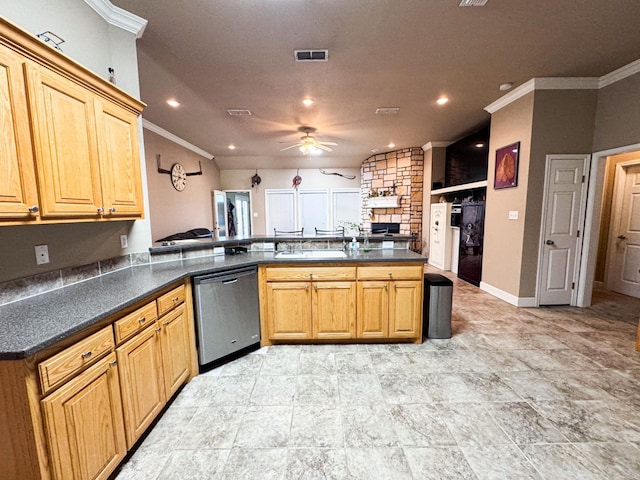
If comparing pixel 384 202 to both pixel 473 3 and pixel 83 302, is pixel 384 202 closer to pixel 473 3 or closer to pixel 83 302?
pixel 473 3

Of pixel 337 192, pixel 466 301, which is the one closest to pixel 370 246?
pixel 466 301

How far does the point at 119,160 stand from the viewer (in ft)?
5.87

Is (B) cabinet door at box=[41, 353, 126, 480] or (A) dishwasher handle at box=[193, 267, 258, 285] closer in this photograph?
(B) cabinet door at box=[41, 353, 126, 480]

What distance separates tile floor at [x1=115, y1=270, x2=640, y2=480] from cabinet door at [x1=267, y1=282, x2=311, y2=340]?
0.18 meters

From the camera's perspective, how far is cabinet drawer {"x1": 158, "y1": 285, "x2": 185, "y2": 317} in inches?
68.0

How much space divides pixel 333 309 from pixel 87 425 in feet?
6.01

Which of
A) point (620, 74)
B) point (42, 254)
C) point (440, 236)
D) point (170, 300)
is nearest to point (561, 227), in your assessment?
point (620, 74)

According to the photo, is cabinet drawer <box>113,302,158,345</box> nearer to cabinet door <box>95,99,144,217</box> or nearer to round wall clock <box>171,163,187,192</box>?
cabinet door <box>95,99,144,217</box>

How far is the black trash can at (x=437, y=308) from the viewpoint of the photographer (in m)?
2.70

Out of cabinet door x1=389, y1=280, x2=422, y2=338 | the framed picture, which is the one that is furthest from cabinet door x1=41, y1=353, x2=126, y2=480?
the framed picture

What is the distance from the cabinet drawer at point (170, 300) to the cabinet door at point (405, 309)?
182 centimetres

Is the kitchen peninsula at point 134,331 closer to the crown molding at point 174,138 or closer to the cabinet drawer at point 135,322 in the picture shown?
the cabinet drawer at point 135,322

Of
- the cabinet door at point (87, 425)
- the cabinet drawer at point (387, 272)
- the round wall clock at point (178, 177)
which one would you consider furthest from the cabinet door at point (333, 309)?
the round wall clock at point (178, 177)

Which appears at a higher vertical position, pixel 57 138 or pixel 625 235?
pixel 57 138
